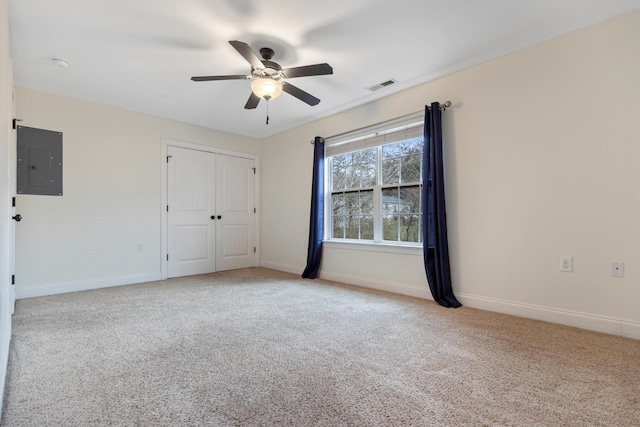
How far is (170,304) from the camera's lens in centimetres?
314

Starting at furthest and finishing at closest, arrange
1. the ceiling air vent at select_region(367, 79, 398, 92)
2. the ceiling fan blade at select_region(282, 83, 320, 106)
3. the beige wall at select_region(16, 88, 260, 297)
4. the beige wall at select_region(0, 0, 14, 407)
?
the beige wall at select_region(16, 88, 260, 297) → the ceiling air vent at select_region(367, 79, 398, 92) → the ceiling fan blade at select_region(282, 83, 320, 106) → the beige wall at select_region(0, 0, 14, 407)

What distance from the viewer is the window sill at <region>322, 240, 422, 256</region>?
3.50m

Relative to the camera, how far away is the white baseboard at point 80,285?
135 inches

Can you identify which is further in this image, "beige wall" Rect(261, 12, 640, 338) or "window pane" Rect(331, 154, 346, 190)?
"window pane" Rect(331, 154, 346, 190)

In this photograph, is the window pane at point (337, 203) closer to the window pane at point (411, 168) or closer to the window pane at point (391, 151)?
the window pane at point (391, 151)

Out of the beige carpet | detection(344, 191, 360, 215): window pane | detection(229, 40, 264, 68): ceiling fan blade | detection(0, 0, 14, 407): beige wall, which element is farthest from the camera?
detection(344, 191, 360, 215): window pane

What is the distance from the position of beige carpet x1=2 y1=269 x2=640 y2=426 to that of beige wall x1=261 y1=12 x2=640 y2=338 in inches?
12.6

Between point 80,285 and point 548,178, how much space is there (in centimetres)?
531

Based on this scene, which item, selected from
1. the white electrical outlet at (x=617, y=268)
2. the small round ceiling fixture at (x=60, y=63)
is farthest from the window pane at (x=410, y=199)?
the small round ceiling fixture at (x=60, y=63)

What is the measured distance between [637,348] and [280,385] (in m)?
2.42

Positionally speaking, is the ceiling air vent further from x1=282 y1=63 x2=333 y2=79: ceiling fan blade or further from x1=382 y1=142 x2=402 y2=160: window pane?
x1=282 y1=63 x2=333 y2=79: ceiling fan blade

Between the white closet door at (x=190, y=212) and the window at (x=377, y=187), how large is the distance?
2072 mm

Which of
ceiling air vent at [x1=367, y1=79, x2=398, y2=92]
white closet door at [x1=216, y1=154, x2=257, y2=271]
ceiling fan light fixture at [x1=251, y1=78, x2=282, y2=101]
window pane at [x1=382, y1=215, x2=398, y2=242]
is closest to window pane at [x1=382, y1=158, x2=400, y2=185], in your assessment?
window pane at [x1=382, y1=215, x2=398, y2=242]

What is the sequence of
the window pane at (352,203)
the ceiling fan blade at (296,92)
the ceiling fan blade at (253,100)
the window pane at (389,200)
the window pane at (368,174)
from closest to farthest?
1. the ceiling fan blade at (296,92)
2. the ceiling fan blade at (253,100)
3. the window pane at (389,200)
4. the window pane at (368,174)
5. the window pane at (352,203)
